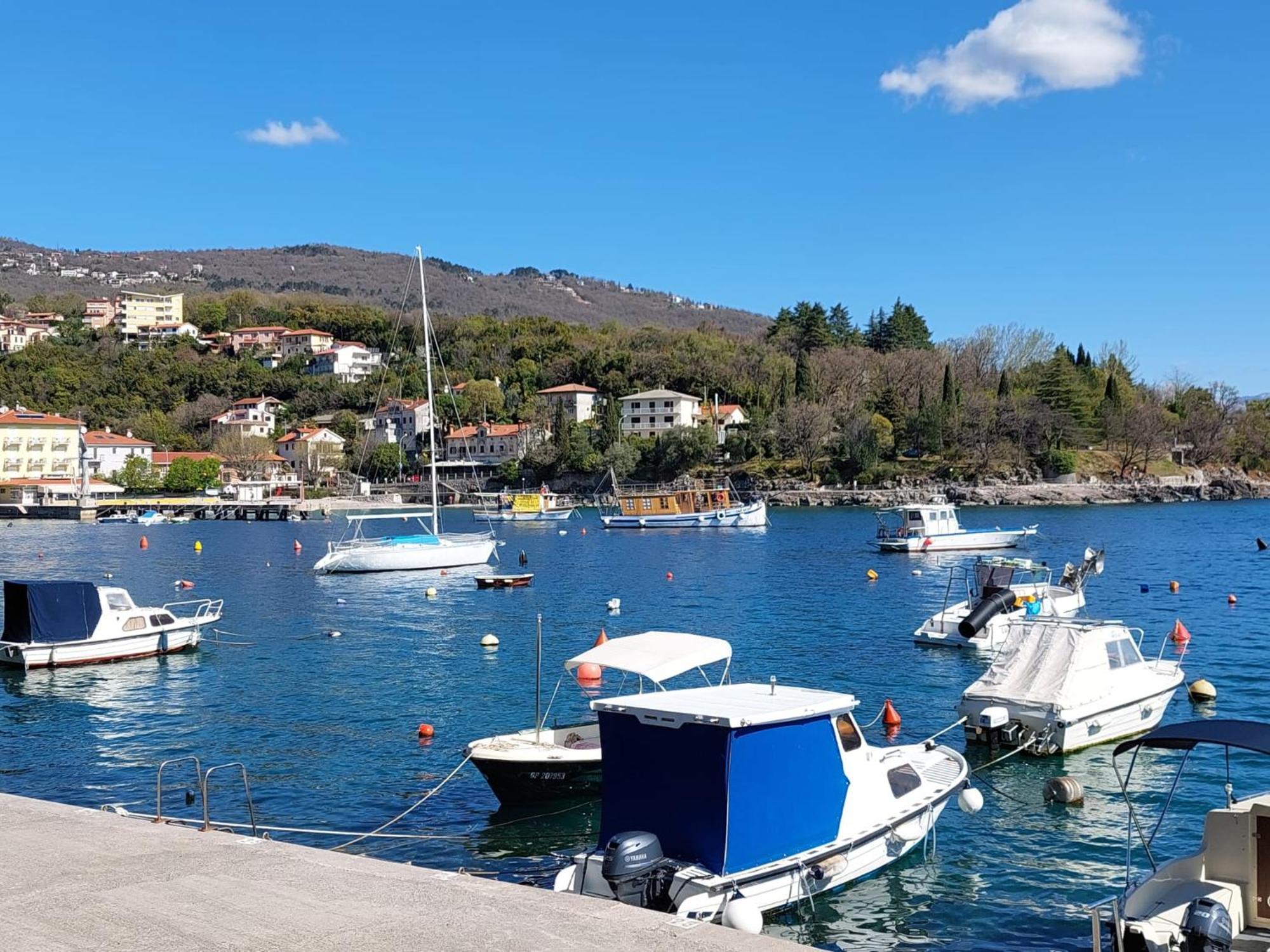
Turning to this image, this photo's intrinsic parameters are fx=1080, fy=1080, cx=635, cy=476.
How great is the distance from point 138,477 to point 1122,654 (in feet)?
445

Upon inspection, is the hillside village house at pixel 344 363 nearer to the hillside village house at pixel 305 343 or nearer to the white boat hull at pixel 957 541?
the hillside village house at pixel 305 343

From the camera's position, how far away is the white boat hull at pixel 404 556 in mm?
56125

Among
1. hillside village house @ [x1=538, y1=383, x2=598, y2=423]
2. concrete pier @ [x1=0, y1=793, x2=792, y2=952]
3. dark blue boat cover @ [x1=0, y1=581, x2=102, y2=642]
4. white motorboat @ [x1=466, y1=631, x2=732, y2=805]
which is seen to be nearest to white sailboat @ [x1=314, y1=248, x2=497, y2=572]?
dark blue boat cover @ [x1=0, y1=581, x2=102, y2=642]

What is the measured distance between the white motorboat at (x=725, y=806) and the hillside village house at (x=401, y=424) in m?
150

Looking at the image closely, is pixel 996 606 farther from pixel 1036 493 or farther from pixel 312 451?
pixel 312 451

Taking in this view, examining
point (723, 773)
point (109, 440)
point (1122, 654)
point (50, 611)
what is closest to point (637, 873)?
point (723, 773)

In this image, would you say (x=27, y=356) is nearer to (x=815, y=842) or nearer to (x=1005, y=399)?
(x=1005, y=399)

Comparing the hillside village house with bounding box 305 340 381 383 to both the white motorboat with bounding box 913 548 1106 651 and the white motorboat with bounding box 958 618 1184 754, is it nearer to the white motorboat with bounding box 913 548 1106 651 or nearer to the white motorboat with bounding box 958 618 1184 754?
the white motorboat with bounding box 913 548 1106 651

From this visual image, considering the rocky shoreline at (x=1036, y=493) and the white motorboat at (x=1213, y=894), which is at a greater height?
the rocky shoreline at (x=1036, y=493)

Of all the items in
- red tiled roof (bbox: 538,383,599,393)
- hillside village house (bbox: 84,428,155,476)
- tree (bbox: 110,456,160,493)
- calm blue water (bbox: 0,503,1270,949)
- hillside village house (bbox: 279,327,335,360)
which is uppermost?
hillside village house (bbox: 279,327,335,360)

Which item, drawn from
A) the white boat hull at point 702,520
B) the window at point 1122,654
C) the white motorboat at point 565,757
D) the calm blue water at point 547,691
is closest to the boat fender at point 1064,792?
the calm blue water at point 547,691

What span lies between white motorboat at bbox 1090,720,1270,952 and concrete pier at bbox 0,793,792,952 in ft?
12.5

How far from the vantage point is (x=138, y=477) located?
447 ft

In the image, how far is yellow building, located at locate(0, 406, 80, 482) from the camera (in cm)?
13750
